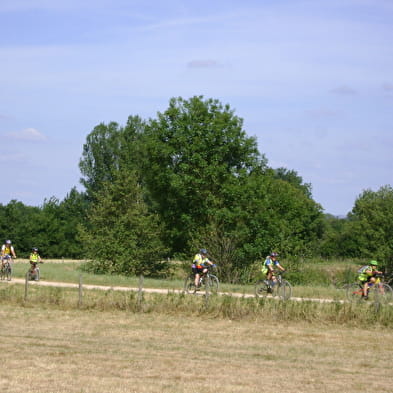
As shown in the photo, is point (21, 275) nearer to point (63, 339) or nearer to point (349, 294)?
point (349, 294)

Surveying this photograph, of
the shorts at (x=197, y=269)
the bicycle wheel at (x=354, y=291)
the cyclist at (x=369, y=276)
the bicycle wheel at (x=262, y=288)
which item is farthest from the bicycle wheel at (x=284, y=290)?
the shorts at (x=197, y=269)

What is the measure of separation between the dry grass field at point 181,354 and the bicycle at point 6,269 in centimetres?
1116

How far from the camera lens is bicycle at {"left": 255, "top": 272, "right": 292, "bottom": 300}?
25.2 meters

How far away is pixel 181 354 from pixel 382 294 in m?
9.52

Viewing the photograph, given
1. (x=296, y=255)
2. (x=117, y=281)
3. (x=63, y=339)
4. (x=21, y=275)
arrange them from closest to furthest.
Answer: (x=63, y=339) → (x=117, y=281) → (x=21, y=275) → (x=296, y=255)

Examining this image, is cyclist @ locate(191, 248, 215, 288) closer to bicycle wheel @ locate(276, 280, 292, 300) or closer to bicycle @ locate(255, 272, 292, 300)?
bicycle @ locate(255, 272, 292, 300)

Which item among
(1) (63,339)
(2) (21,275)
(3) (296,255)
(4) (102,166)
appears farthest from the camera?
(4) (102,166)

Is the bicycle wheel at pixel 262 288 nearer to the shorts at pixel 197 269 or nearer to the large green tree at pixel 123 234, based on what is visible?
the shorts at pixel 197 269

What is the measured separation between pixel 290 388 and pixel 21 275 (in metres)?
26.3

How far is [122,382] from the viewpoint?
11875 millimetres

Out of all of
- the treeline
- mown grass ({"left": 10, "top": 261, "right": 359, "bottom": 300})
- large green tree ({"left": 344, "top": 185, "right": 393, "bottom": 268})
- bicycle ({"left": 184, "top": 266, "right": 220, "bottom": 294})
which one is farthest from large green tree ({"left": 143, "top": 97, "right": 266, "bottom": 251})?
bicycle ({"left": 184, "top": 266, "right": 220, "bottom": 294})

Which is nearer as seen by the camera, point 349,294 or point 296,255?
point 349,294

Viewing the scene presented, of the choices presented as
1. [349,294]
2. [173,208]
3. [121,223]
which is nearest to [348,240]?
[173,208]

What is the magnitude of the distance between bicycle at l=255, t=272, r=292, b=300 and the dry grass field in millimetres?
5381
